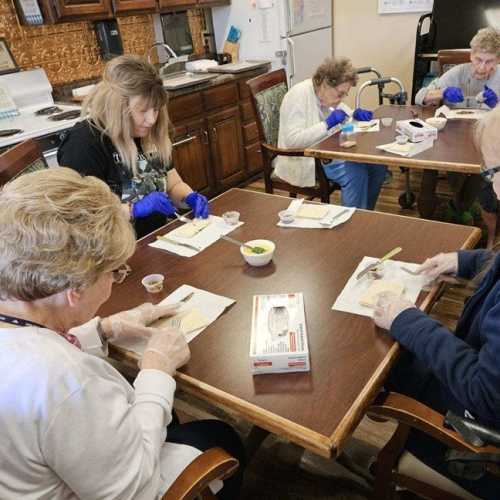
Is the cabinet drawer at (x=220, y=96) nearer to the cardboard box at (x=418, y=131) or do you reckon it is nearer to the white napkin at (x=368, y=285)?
the cardboard box at (x=418, y=131)

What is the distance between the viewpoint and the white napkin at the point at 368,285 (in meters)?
1.13

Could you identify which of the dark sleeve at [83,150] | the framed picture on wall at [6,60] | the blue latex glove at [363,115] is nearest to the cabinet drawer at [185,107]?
the framed picture on wall at [6,60]

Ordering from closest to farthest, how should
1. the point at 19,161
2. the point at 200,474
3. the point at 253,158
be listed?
the point at 200,474
the point at 19,161
the point at 253,158

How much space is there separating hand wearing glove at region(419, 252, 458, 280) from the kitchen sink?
241 cm

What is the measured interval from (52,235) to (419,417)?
78 centimetres

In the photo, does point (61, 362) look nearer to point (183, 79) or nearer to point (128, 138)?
point (128, 138)

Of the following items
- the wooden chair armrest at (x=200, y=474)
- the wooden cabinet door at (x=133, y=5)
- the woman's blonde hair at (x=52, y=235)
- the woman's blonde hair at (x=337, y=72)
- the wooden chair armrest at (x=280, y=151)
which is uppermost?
the wooden cabinet door at (x=133, y=5)

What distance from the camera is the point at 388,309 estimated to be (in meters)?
1.03

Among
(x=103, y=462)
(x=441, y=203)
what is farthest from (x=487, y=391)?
(x=441, y=203)

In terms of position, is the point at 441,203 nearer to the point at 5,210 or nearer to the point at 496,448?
the point at 496,448

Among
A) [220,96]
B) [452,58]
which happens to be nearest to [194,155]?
[220,96]

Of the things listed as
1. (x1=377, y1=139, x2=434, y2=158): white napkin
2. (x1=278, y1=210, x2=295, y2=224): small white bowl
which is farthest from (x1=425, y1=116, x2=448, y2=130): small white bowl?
(x1=278, y1=210, x2=295, y2=224): small white bowl

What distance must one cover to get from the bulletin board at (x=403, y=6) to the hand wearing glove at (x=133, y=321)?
4.03 meters

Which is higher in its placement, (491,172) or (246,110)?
(491,172)
